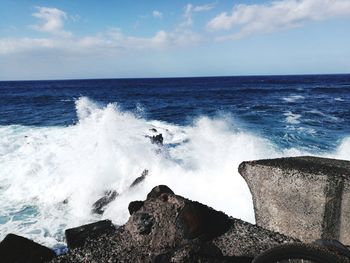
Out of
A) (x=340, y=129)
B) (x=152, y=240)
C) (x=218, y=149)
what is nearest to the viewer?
(x=152, y=240)

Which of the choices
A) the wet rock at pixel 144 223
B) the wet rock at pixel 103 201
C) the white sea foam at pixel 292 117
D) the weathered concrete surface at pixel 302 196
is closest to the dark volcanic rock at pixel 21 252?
the wet rock at pixel 144 223

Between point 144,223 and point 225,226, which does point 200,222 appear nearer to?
point 225,226

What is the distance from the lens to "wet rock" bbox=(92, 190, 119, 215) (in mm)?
9664

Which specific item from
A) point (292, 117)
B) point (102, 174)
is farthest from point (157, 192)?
point (292, 117)

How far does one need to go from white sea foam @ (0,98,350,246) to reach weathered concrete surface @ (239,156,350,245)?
3608 mm

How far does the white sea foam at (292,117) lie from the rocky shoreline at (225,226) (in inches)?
742

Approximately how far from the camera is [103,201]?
1003cm

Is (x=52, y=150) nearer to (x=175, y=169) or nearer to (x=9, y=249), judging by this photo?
(x=175, y=169)

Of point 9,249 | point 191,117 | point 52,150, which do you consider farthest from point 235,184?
point 191,117

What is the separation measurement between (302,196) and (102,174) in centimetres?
854

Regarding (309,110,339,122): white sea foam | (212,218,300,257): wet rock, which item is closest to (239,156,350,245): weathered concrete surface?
(212,218,300,257): wet rock

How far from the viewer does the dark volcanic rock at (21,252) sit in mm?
4512

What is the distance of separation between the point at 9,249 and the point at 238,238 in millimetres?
2971

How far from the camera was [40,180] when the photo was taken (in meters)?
11.8
